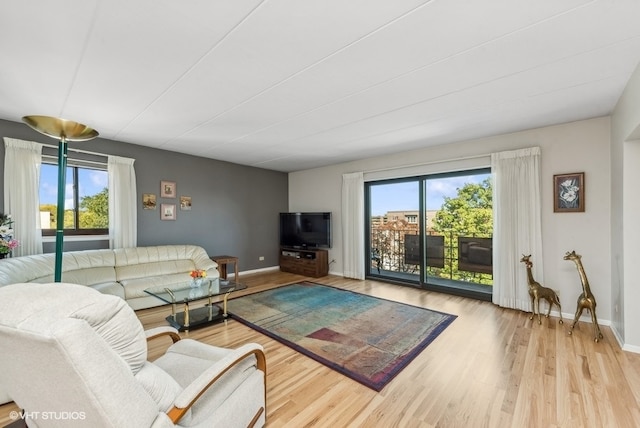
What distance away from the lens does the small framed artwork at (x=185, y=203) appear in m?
5.07

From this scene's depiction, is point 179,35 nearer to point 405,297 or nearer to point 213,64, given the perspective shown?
point 213,64

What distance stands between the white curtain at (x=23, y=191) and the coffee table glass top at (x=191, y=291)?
172cm

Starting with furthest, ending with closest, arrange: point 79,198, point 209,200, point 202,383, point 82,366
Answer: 1. point 209,200
2. point 79,198
3. point 202,383
4. point 82,366

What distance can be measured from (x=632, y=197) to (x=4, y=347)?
4.32 metres

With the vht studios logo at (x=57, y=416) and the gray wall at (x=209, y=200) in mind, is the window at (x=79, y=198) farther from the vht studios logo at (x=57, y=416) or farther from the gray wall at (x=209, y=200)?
the vht studios logo at (x=57, y=416)

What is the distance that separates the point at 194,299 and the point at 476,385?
2737 mm

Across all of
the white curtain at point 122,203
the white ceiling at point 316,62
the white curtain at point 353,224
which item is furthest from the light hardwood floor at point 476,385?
the white curtain at point 353,224

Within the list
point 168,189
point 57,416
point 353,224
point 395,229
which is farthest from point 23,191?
point 395,229

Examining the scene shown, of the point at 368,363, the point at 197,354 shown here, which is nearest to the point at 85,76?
the point at 197,354

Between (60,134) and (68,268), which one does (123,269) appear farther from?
(60,134)

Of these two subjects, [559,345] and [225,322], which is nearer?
[559,345]

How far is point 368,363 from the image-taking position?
2.38 meters

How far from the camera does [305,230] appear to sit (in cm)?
621

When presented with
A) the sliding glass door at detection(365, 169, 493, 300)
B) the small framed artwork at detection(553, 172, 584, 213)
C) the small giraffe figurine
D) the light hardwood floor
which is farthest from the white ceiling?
the light hardwood floor
